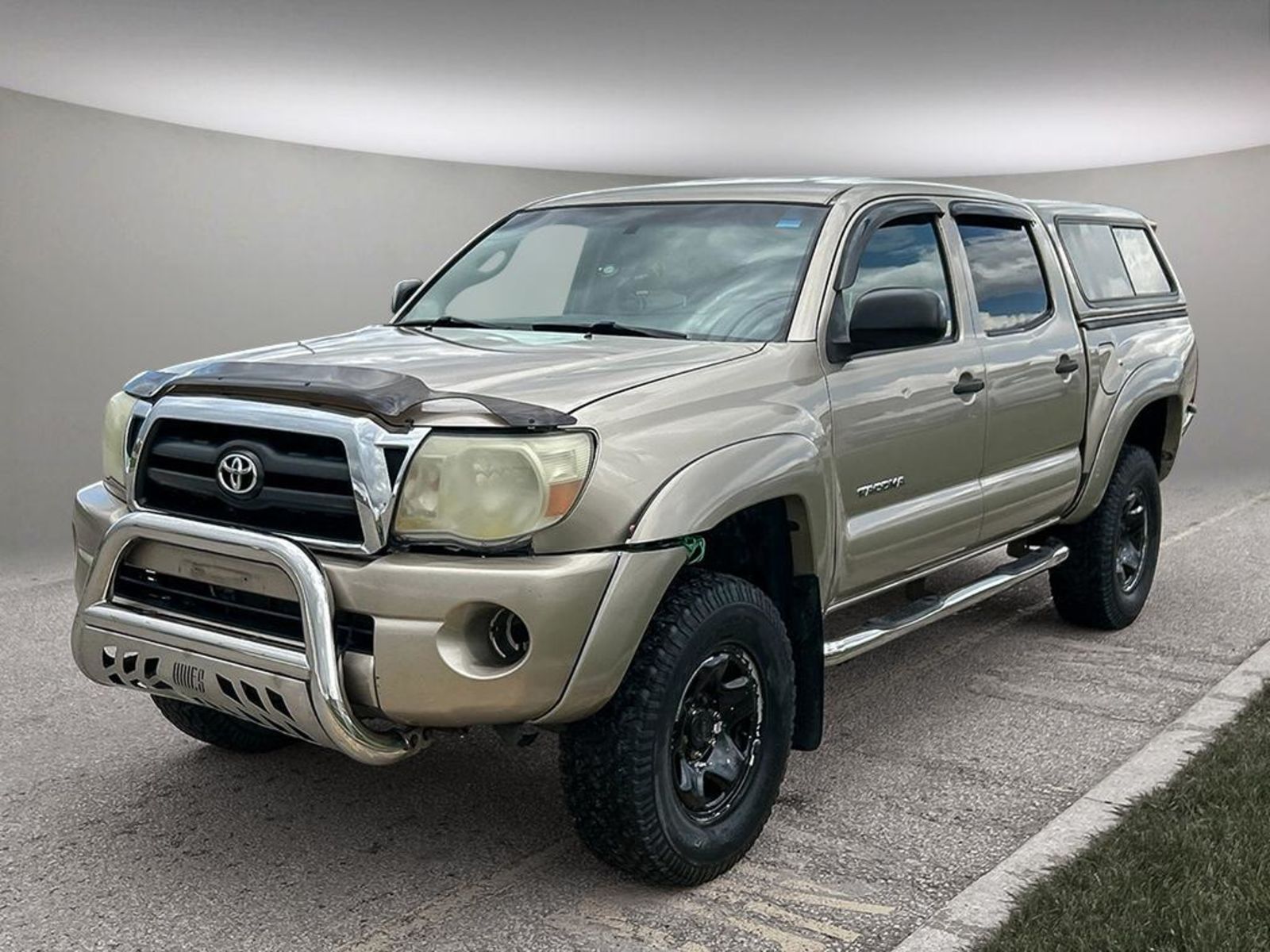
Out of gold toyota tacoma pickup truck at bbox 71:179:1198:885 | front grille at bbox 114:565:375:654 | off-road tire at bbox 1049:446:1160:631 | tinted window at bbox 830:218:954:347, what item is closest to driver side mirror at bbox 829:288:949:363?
gold toyota tacoma pickup truck at bbox 71:179:1198:885

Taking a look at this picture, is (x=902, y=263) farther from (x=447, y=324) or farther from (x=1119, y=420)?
(x=1119, y=420)

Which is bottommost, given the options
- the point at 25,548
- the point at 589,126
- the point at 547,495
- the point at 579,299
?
the point at 25,548

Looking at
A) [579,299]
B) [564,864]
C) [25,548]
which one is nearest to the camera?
[564,864]

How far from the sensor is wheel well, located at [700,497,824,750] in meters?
3.99

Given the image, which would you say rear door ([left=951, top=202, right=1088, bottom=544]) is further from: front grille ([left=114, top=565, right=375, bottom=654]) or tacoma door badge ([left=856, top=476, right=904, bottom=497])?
front grille ([left=114, top=565, right=375, bottom=654])

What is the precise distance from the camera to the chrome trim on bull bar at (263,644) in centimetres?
313

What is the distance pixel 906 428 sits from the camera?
14.7 ft

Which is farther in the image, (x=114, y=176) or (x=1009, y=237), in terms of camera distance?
(x=114, y=176)

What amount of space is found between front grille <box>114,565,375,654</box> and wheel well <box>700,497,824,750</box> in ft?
3.89

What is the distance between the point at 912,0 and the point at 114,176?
6798 mm

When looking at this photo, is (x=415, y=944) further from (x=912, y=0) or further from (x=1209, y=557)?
(x=912, y=0)

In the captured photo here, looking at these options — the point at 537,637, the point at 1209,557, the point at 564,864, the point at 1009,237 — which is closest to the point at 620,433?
the point at 537,637

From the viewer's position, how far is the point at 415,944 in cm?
341

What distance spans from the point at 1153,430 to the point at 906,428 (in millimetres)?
2872
